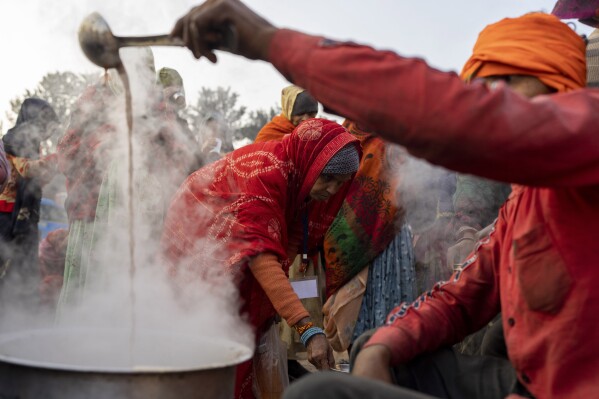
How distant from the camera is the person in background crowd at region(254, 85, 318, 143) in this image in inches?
217

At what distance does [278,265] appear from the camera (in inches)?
125

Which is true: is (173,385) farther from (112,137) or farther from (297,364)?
(297,364)

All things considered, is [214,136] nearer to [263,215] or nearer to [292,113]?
[292,113]

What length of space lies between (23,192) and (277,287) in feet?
11.0

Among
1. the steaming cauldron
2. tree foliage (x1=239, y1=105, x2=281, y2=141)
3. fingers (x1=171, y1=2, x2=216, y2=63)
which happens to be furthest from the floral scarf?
tree foliage (x1=239, y1=105, x2=281, y2=141)

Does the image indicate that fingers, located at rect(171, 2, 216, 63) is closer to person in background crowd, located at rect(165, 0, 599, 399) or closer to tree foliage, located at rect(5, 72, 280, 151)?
person in background crowd, located at rect(165, 0, 599, 399)

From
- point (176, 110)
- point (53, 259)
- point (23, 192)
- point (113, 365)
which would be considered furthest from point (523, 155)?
point (53, 259)

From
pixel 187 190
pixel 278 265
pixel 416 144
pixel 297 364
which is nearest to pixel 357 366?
pixel 416 144

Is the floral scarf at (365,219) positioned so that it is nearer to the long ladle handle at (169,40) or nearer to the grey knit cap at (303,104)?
the grey knit cap at (303,104)

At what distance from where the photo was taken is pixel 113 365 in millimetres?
2529

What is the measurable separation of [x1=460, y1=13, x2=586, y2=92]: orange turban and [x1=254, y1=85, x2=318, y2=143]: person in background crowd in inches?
142

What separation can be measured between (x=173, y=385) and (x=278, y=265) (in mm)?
1360

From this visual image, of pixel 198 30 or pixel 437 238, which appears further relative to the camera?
pixel 437 238

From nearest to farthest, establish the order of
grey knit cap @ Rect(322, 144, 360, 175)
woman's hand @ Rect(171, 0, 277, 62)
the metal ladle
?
woman's hand @ Rect(171, 0, 277, 62), the metal ladle, grey knit cap @ Rect(322, 144, 360, 175)
